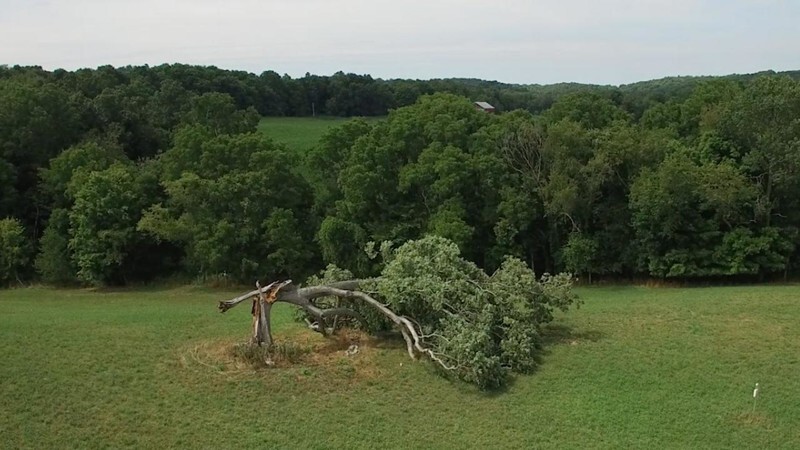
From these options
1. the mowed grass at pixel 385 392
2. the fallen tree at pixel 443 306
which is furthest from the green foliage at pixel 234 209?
the fallen tree at pixel 443 306

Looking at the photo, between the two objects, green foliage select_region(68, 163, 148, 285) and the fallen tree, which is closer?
the fallen tree

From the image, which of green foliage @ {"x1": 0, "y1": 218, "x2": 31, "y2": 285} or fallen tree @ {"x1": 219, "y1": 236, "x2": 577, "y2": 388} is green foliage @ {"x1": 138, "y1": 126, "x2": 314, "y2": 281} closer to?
green foliage @ {"x1": 0, "y1": 218, "x2": 31, "y2": 285}

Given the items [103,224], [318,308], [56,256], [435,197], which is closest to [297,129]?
[103,224]

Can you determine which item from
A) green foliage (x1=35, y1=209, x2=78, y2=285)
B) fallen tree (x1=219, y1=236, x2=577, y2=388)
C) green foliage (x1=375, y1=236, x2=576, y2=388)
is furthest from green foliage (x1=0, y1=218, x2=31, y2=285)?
green foliage (x1=375, y1=236, x2=576, y2=388)

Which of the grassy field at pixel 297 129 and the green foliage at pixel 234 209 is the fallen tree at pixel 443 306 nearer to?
the green foliage at pixel 234 209

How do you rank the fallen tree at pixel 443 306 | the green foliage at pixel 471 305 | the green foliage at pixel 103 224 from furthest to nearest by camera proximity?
the green foliage at pixel 103 224 < the fallen tree at pixel 443 306 < the green foliage at pixel 471 305
